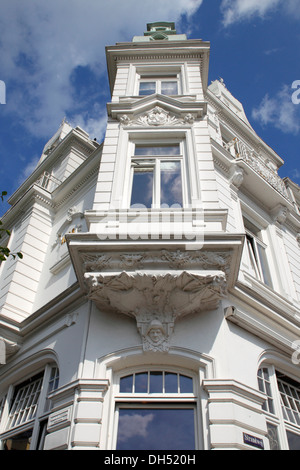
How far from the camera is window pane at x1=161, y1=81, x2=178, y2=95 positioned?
13.3m

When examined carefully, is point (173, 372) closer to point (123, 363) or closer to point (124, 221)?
point (123, 363)

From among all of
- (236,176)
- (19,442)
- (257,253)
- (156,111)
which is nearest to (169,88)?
(156,111)

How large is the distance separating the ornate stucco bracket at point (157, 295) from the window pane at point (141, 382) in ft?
1.89

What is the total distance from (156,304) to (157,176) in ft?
12.6

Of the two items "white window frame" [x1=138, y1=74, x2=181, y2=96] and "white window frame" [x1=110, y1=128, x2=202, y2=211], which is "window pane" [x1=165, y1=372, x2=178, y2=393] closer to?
"white window frame" [x1=110, y1=128, x2=202, y2=211]

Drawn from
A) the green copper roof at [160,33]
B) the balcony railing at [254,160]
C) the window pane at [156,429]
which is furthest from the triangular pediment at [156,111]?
the window pane at [156,429]

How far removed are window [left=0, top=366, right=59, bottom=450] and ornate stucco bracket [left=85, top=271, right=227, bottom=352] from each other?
2770 millimetres

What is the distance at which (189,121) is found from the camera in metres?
11.2

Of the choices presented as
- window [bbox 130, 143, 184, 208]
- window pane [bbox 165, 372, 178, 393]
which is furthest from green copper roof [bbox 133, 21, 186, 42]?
window pane [bbox 165, 372, 178, 393]

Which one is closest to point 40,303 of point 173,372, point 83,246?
point 83,246

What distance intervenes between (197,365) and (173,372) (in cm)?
50

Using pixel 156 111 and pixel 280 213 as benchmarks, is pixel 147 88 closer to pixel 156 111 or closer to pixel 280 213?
pixel 156 111

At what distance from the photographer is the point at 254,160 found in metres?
15.8

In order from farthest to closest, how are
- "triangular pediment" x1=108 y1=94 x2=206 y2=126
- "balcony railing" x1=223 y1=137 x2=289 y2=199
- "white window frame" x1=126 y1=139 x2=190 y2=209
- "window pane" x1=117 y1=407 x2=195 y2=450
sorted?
1. "balcony railing" x1=223 y1=137 x2=289 y2=199
2. "triangular pediment" x1=108 y1=94 x2=206 y2=126
3. "white window frame" x1=126 y1=139 x2=190 y2=209
4. "window pane" x1=117 y1=407 x2=195 y2=450
